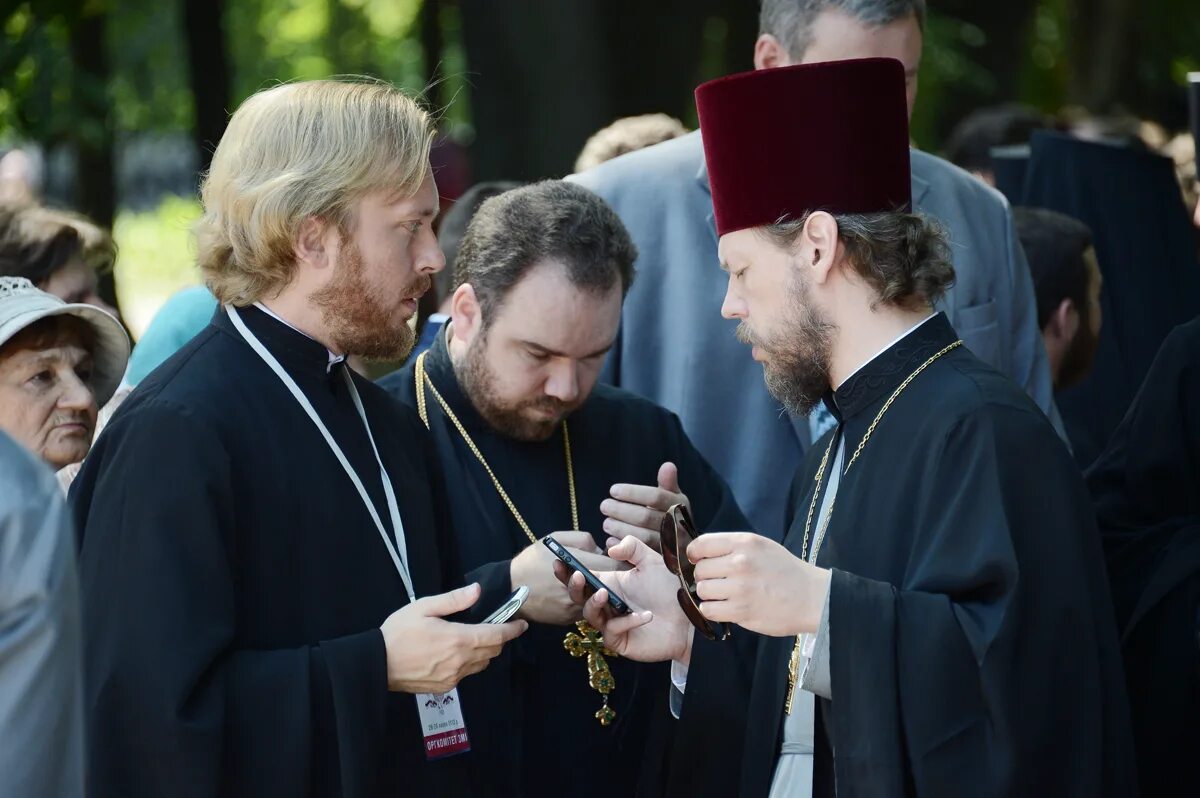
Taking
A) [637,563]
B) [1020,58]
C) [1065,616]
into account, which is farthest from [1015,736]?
[1020,58]

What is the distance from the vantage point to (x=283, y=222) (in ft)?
11.6

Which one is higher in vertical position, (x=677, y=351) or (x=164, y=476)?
(x=164, y=476)

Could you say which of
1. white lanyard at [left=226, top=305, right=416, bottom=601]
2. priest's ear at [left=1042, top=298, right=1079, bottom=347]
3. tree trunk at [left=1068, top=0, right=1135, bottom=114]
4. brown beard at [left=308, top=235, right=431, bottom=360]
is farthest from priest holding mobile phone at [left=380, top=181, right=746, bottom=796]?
tree trunk at [left=1068, top=0, right=1135, bottom=114]

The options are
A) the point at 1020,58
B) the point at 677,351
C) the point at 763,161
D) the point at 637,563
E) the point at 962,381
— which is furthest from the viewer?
the point at 1020,58

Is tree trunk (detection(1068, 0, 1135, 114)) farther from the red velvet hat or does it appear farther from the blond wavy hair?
the blond wavy hair

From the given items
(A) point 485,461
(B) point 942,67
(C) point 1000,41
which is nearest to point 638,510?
(A) point 485,461

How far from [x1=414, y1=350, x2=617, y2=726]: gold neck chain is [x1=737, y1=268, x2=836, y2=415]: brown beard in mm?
788

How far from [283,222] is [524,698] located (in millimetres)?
1479

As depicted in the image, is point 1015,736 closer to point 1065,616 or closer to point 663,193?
point 1065,616

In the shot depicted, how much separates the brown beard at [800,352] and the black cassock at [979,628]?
0.84 ft

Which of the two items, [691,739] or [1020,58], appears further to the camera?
[1020,58]

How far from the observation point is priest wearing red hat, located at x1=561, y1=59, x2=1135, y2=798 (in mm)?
3283

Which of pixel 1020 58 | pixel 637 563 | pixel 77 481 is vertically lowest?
pixel 1020 58

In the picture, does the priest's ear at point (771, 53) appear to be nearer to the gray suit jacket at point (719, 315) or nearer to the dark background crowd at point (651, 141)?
the gray suit jacket at point (719, 315)
